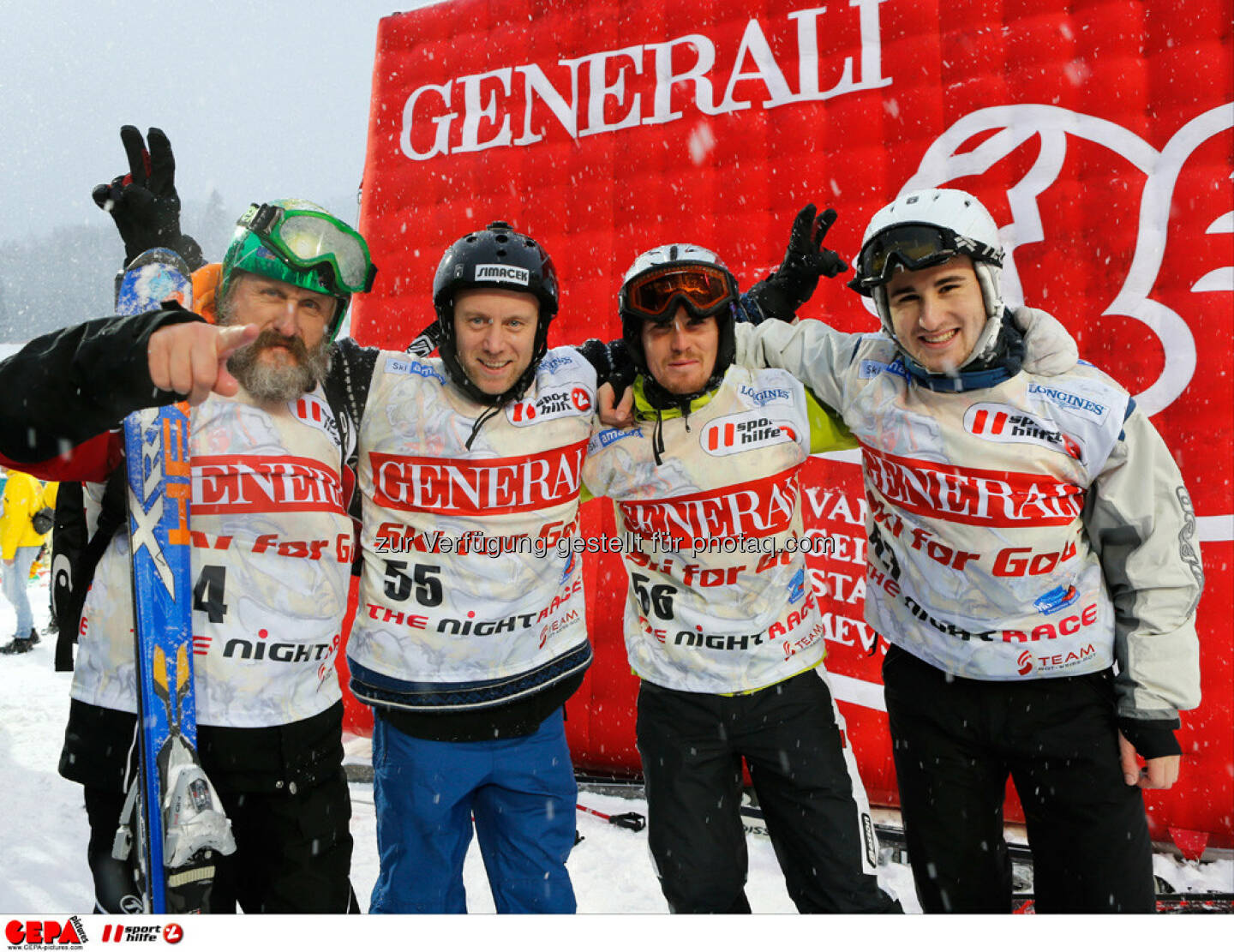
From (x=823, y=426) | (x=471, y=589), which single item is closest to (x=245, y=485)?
(x=471, y=589)

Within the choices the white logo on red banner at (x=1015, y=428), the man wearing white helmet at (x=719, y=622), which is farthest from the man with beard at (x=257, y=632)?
the white logo on red banner at (x=1015, y=428)

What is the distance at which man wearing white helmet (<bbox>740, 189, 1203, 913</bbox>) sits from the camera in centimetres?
219

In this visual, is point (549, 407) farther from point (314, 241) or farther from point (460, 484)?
point (314, 241)

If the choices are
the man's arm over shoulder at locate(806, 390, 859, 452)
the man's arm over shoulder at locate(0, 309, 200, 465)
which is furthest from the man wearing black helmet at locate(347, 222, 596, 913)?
the man's arm over shoulder at locate(0, 309, 200, 465)

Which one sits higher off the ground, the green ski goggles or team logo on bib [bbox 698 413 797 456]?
the green ski goggles

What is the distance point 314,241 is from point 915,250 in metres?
1.87

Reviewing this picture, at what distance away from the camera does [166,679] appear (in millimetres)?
2023

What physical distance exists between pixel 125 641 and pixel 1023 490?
2688 millimetres

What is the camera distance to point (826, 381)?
2578mm

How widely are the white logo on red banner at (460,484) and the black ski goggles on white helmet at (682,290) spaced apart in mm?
628

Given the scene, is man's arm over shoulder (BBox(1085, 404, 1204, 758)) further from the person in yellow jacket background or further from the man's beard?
the person in yellow jacket background
